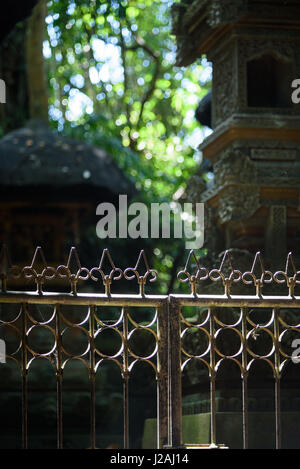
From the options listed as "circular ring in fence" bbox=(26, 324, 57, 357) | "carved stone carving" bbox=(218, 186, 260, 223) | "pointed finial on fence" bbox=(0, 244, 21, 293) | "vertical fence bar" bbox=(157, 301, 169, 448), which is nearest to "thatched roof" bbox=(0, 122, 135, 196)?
"circular ring in fence" bbox=(26, 324, 57, 357)

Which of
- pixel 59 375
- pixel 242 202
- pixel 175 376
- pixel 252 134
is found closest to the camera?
pixel 59 375

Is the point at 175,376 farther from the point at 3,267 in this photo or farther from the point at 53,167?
the point at 53,167

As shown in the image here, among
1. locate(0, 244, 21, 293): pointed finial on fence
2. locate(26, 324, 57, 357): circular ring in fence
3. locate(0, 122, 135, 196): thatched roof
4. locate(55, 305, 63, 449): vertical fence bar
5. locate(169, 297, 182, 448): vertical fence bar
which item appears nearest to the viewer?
locate(0, 244, 21, 293): pointed finial on fence

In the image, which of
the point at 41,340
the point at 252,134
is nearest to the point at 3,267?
the point at 252,134

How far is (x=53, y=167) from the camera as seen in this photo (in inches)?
439

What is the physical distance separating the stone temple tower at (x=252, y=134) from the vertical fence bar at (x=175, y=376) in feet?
7.10

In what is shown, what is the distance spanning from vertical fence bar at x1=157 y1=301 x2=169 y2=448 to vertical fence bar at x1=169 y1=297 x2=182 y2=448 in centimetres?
3

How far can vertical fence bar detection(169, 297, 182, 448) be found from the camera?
4715 mm

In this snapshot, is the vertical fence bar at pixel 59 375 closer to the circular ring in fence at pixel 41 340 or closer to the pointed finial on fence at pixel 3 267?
the pointed finial on fence at pixel 3 267

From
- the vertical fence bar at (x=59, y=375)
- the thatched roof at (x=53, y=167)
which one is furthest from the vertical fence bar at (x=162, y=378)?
the thatched roof at (x=53, y=167)

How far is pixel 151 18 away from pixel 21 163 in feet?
26.5

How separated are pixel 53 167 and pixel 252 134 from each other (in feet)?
14.9

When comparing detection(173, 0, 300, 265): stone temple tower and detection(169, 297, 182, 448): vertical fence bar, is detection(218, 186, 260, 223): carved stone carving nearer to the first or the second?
detection(173, 0, 300, 265): stone temple tower

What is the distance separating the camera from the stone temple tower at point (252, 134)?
23.2 ft
